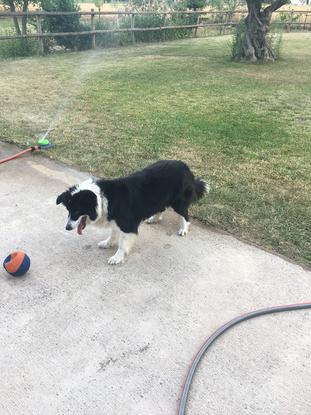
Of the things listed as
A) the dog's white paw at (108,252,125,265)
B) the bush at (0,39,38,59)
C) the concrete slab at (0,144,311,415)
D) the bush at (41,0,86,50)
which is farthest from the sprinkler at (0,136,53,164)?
the bush at (41,0,86,50)

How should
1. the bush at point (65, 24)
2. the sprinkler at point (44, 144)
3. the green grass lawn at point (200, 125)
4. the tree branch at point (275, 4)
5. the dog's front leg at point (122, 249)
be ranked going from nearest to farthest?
1. the dog's front leg at point (122, 249)
2. the green grass lawn at point (200, 125)
3. the sprinkler at point (44, 144)
4. the tree branch at point (275, 4)
5. the bush at point (65, 24)

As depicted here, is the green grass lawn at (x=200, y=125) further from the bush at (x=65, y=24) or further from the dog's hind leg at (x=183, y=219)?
the bush at (x=65, y=24)

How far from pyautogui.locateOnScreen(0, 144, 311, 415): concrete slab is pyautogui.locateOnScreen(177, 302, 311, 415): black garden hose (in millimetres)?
51

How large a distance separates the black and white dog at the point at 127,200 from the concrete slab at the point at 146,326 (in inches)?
10.8

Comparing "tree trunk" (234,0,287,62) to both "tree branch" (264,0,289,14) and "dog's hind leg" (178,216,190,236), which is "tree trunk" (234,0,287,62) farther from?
"dog's hind leg" (178,216,190,236)

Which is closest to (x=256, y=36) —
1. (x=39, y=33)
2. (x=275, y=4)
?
(x=275, y=4)

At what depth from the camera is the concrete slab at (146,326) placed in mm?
2166

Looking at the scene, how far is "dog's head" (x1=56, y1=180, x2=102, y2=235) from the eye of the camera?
2.81 metres

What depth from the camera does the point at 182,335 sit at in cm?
257

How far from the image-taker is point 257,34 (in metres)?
12.7

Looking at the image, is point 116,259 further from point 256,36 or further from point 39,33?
point 39,33

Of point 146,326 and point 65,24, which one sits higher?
point 65,24

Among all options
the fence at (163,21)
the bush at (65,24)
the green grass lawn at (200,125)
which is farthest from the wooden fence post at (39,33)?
the green grass lawn at (200,125)

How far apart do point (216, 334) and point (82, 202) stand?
136cm
